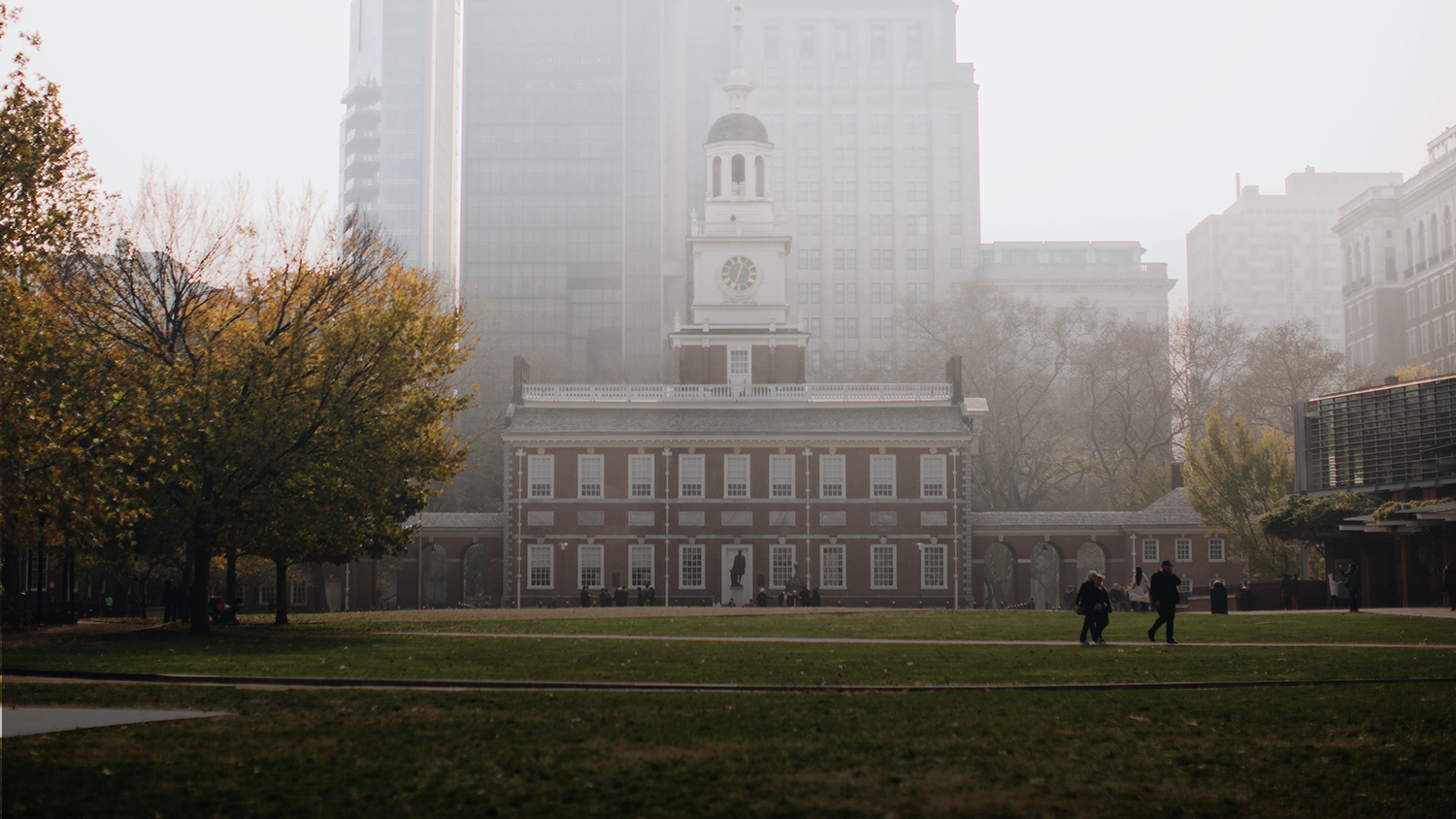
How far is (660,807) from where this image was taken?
9.12 meters

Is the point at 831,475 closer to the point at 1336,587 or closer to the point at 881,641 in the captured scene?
the point at 1336,587

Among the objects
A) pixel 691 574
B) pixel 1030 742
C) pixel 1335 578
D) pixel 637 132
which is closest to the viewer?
pixel 1030 742

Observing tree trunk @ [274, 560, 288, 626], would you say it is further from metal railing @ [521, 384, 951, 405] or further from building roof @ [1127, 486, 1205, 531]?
building roof @ [1127, 486, 1205, 531]

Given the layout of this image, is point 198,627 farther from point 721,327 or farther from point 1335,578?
point 721,327

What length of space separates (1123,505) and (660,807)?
6417cm

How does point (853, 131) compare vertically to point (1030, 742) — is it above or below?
above

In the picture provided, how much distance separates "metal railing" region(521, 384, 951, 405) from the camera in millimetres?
59219

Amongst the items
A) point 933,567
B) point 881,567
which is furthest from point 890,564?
point 933,567

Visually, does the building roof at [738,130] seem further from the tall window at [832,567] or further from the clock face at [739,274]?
the tall window at [832,567]

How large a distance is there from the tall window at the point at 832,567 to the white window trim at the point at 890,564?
1.19 meters

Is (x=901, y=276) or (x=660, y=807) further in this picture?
(x=901, y=276)

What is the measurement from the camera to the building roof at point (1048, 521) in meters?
58.2

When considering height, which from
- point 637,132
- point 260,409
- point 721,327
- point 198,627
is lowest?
point 198,627

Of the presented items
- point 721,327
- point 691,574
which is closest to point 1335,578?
point 691,574
